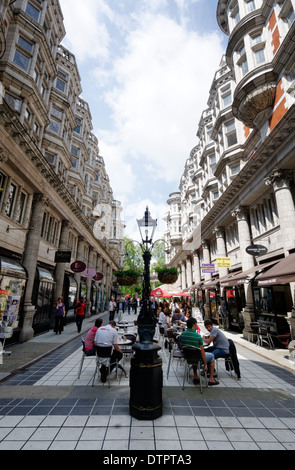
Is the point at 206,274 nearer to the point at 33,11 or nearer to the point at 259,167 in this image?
the point at 259,167

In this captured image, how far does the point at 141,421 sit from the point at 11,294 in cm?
884

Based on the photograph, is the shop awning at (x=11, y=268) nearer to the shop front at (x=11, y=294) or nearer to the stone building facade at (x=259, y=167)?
the shop front at (x=11, y=294)

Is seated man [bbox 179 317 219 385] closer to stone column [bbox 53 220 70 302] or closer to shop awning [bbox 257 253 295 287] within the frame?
shop awning [bbox 257 253 295 287]

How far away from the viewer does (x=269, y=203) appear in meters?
13.7

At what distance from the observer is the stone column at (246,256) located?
46.2ft

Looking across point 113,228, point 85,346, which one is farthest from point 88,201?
point 113,228

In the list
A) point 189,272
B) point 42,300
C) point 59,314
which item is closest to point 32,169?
point 42,300

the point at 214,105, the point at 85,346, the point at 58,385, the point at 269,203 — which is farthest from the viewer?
the point at 214,105

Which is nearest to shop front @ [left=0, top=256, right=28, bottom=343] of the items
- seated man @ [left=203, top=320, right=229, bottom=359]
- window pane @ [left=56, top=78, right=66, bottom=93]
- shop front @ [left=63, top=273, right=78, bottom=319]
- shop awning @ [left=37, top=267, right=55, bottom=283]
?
shop awning @ [left=37, top=267, right=55, bottom=283]

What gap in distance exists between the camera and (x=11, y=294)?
10.5m

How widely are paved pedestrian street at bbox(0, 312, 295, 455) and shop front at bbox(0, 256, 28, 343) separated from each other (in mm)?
3394
